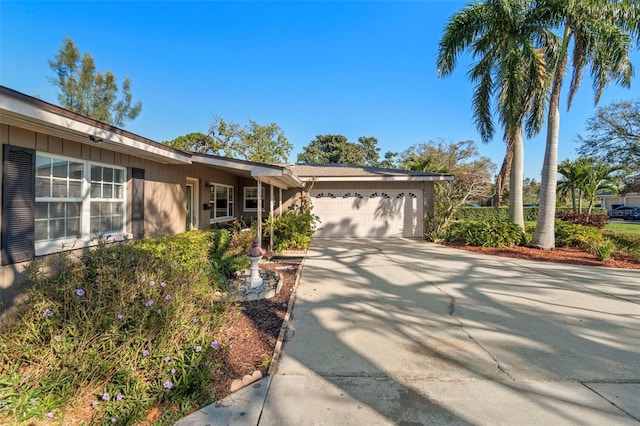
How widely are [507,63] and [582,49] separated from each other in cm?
206

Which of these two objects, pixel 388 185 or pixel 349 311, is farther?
pixel 388 185

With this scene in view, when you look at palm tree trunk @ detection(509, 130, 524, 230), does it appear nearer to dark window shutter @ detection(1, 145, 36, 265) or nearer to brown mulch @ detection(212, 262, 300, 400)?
brown mulch @ detection(212, 262, 300, 400)

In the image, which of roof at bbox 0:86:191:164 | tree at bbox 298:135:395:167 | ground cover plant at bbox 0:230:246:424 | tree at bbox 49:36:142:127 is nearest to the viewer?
ground cover plant at bbox 0:230:246:424

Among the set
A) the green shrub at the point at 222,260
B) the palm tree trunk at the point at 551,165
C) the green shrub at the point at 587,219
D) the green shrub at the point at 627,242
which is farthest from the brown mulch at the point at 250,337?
the green shrub at the point at 587,219

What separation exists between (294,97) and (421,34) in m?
Result: 8.80

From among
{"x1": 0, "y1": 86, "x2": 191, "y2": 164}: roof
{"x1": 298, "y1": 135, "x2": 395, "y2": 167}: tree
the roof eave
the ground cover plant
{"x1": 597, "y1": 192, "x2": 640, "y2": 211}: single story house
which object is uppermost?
{"x1": 298, "y1": 135, "x2": 395, "y2": 167}: tree

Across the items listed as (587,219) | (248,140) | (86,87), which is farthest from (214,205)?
(86,87)

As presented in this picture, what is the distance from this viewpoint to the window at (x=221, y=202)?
1034cm

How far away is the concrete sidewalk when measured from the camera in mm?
2289

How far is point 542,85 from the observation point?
9.41 meters

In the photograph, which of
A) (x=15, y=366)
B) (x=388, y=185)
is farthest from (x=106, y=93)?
(x=15, y=366)

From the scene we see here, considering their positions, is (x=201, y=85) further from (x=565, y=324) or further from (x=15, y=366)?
(x=565, y=324)

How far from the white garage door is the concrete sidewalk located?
6.36 metres

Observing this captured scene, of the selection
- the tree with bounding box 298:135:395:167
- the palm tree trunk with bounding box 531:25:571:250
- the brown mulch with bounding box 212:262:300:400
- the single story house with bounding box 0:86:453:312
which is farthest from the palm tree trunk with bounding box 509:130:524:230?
the tree with bounding box 298:135:395:167
